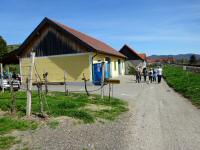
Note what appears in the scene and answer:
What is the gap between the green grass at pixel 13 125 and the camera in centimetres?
751

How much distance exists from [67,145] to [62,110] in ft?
11.0

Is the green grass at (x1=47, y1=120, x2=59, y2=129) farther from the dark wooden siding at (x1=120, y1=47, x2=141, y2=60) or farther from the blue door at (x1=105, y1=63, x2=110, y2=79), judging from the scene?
the dark wooden siding at (x1=120, y1=47, x2=141, y2=60)

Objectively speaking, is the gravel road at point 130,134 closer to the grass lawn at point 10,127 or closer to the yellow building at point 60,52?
the grass lawn at point 10,127

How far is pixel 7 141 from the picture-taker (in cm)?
649

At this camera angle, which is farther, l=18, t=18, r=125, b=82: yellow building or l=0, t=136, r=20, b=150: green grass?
l=18, t=18, r=125, b=82: yellow building

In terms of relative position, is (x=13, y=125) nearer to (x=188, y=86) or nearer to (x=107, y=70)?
(x=188, y=86)

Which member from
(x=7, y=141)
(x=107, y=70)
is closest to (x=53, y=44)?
(x=107, y=70)

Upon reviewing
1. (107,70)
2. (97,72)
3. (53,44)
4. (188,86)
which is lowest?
(188,86)

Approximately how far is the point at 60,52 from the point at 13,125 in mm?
16539

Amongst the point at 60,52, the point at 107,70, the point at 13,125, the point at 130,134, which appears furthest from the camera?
the point at 107,70

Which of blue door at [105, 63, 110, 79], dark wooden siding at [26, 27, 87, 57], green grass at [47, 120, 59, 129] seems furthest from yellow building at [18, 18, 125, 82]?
green grass at [47, 120, 59, 129]

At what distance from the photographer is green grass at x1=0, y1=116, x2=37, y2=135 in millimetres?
7508

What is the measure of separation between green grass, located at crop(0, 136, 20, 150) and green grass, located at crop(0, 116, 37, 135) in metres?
0.50

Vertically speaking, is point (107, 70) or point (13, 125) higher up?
point (107, 70)
